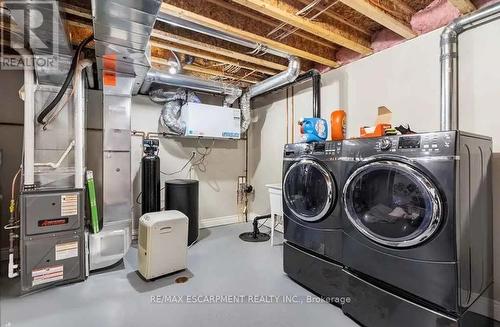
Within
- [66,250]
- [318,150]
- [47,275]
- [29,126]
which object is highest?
[29,126]

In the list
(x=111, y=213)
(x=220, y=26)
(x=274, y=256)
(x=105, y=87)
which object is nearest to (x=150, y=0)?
(x=220, y=26)

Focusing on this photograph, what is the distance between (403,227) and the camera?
1.61 metres

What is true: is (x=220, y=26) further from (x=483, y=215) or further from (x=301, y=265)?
(x=483, y=215)

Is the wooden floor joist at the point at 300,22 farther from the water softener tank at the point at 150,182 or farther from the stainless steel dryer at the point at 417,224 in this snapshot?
the water softener tank at the point at 150,182

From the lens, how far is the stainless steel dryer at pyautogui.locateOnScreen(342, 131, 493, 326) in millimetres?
→ 1402

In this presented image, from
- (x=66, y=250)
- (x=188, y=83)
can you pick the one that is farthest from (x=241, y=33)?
(x=66, y=250)

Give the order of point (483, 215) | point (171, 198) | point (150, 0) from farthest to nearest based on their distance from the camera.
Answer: point (171, 198)
point (483, 215)
point (150, 0)

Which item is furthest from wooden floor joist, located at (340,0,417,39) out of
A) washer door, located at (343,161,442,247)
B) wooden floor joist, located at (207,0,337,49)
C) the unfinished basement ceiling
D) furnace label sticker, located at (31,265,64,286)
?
furnace label sticker, located at (31,265,64,286)

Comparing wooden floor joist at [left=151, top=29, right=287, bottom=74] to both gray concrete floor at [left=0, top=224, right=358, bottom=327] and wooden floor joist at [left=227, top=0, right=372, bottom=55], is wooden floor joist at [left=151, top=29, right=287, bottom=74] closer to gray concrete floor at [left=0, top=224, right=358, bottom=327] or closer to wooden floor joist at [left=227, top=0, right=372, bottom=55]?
wooden floor joist at [left=227, top=0, right=372, bottom=55]

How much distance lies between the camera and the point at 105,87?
9.18 feet

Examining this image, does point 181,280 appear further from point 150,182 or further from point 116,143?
point 116,143

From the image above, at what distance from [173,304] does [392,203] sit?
1926 millimetres

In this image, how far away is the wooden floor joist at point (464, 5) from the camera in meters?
1.93

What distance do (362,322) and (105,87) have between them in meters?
3.37
